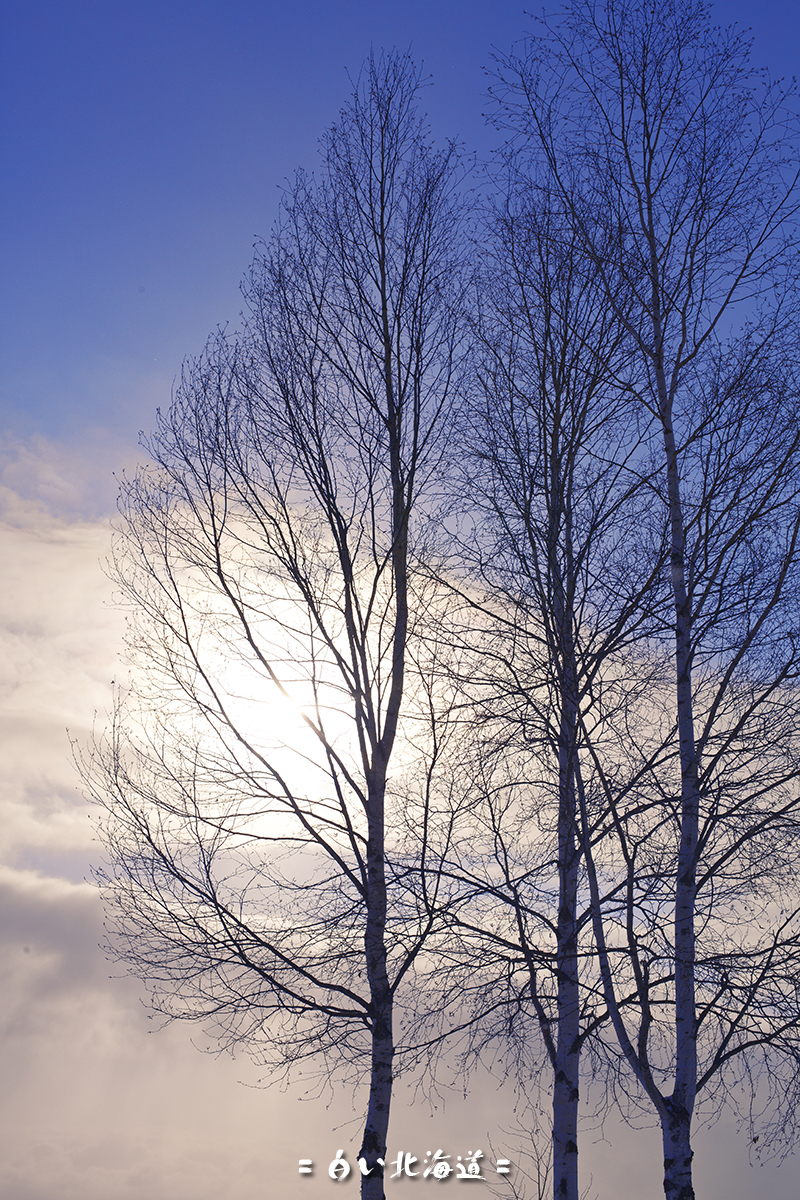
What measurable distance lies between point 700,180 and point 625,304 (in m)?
1.31

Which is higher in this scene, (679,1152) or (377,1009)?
(377,1009)

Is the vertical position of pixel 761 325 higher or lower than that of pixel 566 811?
higher

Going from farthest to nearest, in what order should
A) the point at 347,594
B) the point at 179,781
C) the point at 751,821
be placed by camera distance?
the point at 347,594 → the point at 179,781 → the point at 751,821

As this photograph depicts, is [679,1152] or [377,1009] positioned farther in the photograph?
[377,1009]

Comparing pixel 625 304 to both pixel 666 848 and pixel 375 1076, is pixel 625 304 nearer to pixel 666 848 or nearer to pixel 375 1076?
pixel 666 848

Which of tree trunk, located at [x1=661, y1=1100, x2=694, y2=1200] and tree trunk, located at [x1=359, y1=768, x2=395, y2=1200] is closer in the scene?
tree trunk, located at [x1=661, y1=1100, x2=694, y2=1200]

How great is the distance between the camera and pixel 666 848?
320 inches

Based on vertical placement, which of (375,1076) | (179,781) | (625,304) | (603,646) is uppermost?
(625,304)

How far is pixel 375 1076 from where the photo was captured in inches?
340

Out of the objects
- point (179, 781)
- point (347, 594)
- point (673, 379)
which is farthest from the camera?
point (347, 594)

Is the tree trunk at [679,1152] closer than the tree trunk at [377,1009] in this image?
Yes

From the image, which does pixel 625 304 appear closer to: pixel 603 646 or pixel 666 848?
pixel 603 646

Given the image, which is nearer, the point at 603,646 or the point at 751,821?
the point at 751,821

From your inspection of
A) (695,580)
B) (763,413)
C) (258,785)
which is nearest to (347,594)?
(258,785)
